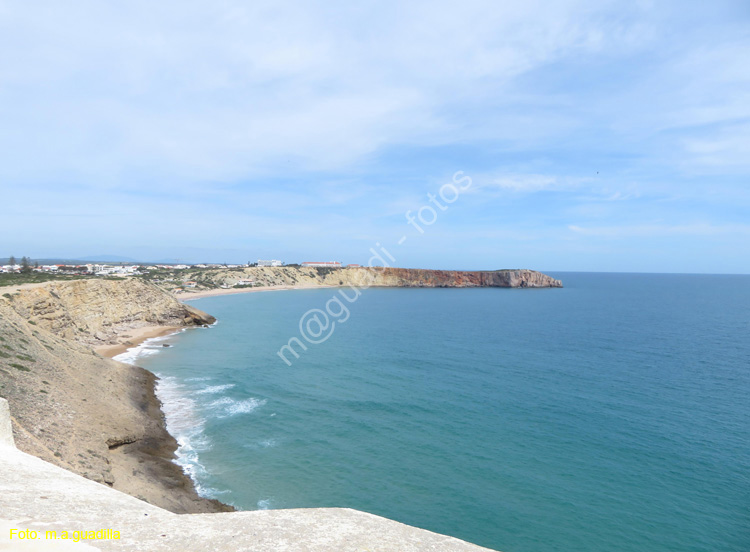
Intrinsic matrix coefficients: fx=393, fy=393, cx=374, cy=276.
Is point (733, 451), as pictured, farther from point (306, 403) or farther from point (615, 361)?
point (306, 403)

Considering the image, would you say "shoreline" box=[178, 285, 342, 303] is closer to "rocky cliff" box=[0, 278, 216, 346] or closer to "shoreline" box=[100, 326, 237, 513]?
"rocky cliff" box=[0, 278, 216, 346]

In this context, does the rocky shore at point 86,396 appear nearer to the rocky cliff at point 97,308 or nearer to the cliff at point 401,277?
the rocky cliff at point 97,308

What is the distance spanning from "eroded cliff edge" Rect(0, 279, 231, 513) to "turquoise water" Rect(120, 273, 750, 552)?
158 cm

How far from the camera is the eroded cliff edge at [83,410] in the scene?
645 inches

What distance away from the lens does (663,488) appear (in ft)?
61.9

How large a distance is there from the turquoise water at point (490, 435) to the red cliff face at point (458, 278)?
125620 millimetres

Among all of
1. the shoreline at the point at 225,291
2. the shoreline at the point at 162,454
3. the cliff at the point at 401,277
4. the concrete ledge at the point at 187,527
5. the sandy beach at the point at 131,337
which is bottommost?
the shoreline at the point at 162,454

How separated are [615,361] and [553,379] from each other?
11.7 m

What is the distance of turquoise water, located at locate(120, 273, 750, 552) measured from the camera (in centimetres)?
1694

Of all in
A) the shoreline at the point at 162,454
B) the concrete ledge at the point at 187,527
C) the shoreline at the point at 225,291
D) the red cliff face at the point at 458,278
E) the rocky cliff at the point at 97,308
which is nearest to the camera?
the concrete ledge at the point at 187,527

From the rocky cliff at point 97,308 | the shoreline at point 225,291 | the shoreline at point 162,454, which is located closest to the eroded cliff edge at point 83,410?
the shoreline at point 162,454

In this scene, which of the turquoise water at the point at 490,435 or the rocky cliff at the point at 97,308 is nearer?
the turquoise water at the point at 490,435

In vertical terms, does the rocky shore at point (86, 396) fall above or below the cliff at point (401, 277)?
below

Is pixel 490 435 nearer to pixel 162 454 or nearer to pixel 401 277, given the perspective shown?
pixel 162 454
